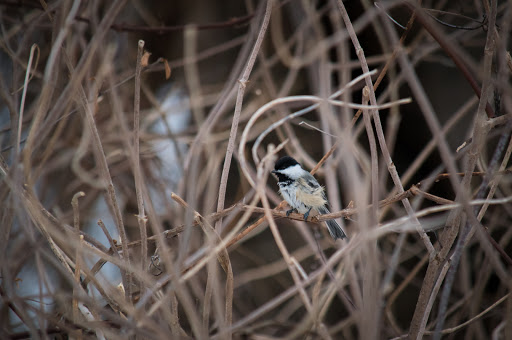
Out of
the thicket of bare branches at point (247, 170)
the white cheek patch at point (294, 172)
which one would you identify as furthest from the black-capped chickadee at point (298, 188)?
the thicket of bare branches at point (247, 170)

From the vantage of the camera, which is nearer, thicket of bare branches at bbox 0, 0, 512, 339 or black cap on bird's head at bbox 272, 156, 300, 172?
thicket of bare branches at bbox 0, 0, 512, 339

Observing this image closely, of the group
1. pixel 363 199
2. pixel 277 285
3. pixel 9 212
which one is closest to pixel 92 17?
pixel 9 212

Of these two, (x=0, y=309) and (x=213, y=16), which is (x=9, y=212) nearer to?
(x=0, y=309)

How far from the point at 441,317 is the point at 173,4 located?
419 centimetres

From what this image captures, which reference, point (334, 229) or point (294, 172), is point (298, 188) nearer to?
point (294, 172)

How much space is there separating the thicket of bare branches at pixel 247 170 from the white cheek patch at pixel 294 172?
0.81ft

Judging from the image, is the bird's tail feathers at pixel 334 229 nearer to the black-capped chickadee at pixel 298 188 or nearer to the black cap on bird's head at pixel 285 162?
the black-capped chickadee at pixel 298 188

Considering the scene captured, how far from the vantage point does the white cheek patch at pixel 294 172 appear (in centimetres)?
312

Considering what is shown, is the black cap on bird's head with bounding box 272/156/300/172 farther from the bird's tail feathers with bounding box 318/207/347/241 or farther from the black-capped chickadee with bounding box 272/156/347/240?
the bird's tail feathers with bounding box 318/207/347/241

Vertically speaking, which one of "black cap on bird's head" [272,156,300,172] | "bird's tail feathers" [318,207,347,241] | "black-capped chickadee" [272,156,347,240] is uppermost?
"black cap on bird's head" [272,156,300,172]

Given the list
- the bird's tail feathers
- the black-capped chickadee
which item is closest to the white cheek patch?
the black-capped chickadee

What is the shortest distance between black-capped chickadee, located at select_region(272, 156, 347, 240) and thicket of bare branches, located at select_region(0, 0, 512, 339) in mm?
231


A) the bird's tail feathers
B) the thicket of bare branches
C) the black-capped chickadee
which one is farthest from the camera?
the black-capped chickadee

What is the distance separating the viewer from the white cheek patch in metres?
3.12
